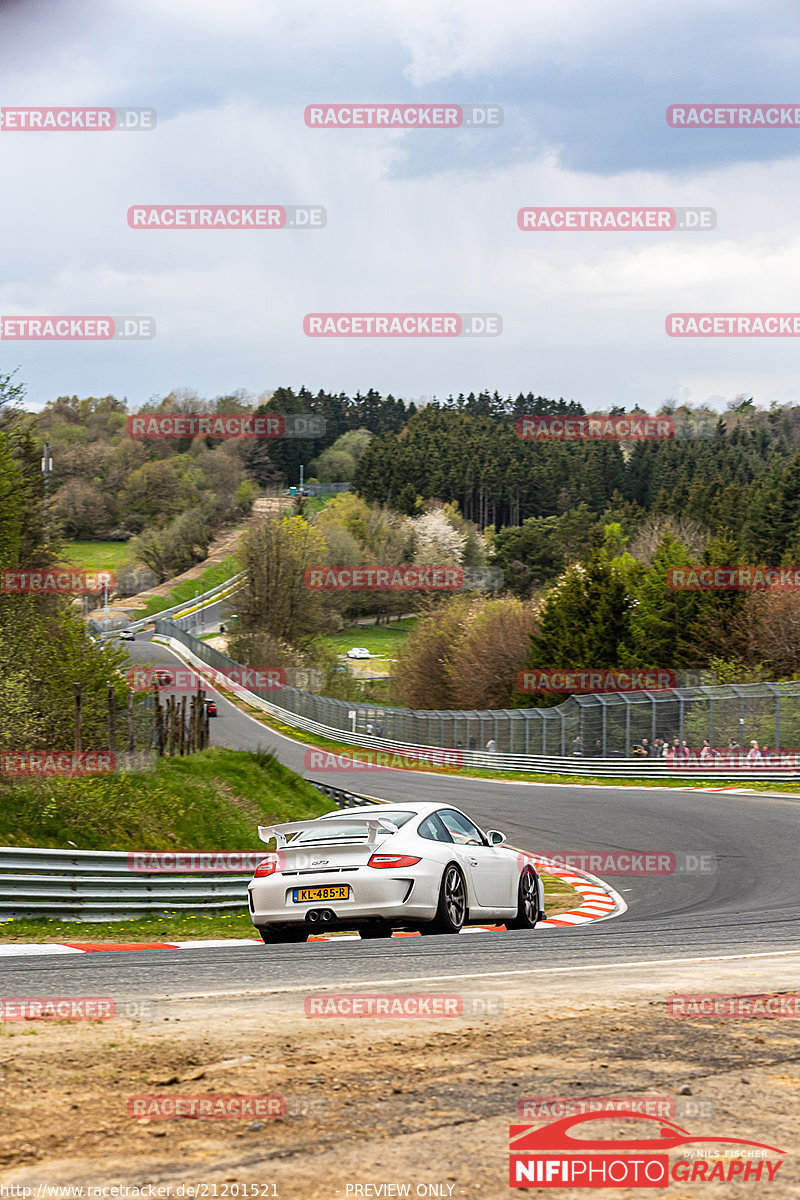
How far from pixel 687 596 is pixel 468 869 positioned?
48563mm

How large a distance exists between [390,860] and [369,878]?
239mm

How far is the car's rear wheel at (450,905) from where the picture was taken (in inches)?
411

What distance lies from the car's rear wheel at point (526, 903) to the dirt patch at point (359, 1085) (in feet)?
18.5

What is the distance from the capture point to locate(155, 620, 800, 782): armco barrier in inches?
1496

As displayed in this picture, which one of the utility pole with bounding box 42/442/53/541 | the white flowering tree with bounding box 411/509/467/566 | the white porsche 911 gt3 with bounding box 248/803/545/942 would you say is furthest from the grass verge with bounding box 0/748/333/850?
the white flowering tree with bounding box 411/509/467/566

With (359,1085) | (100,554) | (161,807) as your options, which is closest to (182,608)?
(100,554)

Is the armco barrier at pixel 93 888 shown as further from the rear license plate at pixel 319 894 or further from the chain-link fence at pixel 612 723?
the chain-link fence at pixel 612 723

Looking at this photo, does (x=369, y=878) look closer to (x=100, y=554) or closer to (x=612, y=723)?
(x=612, y=723)

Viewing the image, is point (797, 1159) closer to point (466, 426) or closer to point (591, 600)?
point (591, 600)

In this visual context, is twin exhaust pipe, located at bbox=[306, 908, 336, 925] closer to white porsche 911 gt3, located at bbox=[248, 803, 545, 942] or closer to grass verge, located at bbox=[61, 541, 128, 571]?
white porsche 911 gt3, located at bbox=[248, 803, 545, 942]

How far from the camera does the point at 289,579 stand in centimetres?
9662

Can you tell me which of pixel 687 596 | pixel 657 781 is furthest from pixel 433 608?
pixel 657 781

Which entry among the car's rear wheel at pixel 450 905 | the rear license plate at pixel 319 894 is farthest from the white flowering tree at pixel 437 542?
the rear license plate at pixel 319 894

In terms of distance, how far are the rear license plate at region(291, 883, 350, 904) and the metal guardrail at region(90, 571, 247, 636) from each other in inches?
3834
